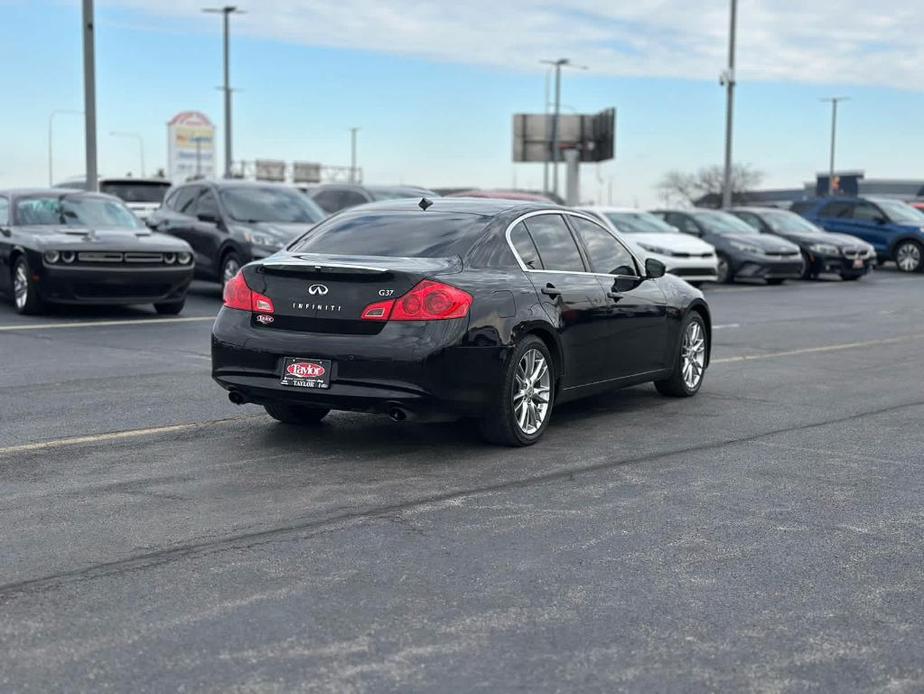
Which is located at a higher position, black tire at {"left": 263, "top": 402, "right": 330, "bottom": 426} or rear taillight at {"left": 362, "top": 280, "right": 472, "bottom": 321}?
rear taillight at {"left": 362, "top": 280, "right": 472, "bottom": 321}

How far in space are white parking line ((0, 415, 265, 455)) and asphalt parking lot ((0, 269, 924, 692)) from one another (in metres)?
0.03

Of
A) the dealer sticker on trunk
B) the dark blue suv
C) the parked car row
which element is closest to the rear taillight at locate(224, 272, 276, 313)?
the dealer sticker on trunk

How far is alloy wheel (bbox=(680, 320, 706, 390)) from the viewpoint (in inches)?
398

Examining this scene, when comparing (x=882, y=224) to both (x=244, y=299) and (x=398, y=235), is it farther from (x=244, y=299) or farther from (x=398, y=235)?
(x=244, y=299)

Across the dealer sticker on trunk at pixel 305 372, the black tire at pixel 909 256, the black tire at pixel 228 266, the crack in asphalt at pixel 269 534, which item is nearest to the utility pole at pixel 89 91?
the black tire at pixel 228 266

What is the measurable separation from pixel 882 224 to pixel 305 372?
2803 centimetres

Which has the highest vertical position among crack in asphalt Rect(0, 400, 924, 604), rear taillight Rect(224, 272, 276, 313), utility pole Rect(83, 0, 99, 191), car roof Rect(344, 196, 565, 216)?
utility pole Rect(83, 0, 99, 191)

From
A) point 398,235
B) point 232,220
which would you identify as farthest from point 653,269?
point 232,220

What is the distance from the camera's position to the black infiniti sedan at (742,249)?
87.1 feet

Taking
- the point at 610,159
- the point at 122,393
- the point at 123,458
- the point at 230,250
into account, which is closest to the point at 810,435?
the point at 123,458

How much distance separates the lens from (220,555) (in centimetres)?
538

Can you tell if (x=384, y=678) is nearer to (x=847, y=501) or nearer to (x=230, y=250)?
(x=847, y=501)

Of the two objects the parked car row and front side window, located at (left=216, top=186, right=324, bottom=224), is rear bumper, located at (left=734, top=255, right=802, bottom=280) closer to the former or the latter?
the parked car row

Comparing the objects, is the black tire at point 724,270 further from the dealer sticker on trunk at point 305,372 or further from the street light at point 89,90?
the dealer sticker on trunk at point 305,372
